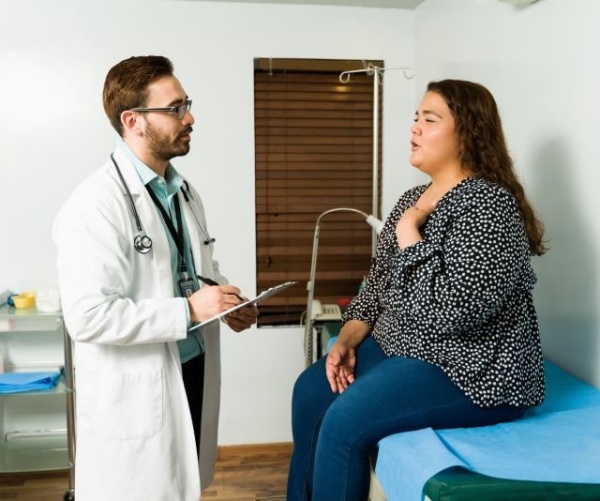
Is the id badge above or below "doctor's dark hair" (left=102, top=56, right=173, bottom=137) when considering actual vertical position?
below

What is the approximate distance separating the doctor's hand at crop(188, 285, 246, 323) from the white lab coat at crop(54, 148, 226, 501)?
32 millimetres

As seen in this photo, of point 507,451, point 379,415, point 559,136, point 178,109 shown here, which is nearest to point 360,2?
point 559,136

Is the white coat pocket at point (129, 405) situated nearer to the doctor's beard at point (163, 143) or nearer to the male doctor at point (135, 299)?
the male doctor at point (135, 299)

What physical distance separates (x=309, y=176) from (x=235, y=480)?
4.46 feet

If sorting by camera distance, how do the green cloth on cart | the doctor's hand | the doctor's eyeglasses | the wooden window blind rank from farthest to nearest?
the wooden window blind
the green cloth on cart
the doctor's eyeglasses
the doctor's hand

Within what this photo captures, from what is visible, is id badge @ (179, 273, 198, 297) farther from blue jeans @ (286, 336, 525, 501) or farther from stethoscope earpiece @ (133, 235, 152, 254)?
blue jeans @ (286, 336, 525, 501)

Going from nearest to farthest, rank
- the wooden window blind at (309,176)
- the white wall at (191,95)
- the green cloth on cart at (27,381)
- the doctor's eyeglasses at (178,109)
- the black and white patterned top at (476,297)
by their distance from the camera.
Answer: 1. the black and white patterned top at (476,297)
2. the doctor's eyeglasses at (178,109)
3. the green cloth on cart at (27,381)
4. the white wall at (191,95)
5. the wooden window blind at (309,176)

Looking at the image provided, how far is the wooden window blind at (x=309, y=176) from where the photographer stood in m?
2.92

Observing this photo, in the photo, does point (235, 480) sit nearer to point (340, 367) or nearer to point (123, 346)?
point (340, 367)

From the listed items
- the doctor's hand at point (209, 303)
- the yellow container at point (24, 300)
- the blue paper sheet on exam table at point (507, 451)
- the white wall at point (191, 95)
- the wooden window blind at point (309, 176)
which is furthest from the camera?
the wooden window blind at point (309, 176)

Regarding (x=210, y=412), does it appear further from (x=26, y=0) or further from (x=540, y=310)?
(x=26, y=0)

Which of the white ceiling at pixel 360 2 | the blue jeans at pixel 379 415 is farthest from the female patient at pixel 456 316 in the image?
the white ceiling at pixel 360 2

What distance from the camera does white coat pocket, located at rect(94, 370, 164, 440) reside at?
1.56 m

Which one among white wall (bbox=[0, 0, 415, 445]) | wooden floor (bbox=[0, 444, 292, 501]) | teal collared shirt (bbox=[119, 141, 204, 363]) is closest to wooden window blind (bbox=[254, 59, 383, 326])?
white wall (bbox=[0, 0, 415, 445])
